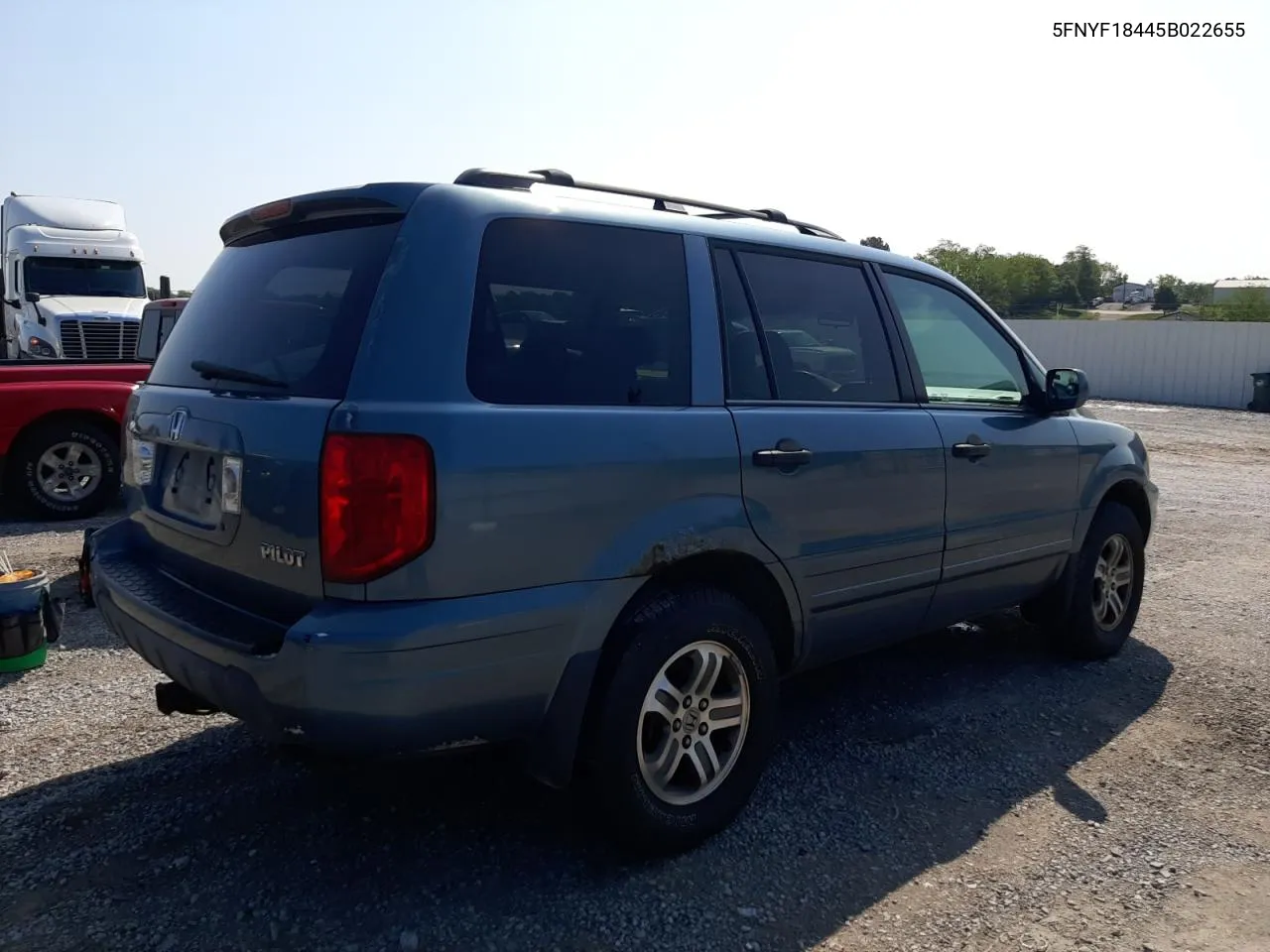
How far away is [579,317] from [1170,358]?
28122 mm

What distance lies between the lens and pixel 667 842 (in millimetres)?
3012

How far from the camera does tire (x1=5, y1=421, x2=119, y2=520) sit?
770 centimetres

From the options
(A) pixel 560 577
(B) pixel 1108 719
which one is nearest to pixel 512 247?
(A) pixel 560 577

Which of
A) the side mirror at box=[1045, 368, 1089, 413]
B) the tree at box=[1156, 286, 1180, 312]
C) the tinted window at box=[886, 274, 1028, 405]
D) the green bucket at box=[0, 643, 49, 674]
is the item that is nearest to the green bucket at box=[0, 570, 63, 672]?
the green bucket at box=[0, 643, 49, 674]

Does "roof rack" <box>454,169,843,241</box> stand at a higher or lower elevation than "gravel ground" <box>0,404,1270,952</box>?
higher

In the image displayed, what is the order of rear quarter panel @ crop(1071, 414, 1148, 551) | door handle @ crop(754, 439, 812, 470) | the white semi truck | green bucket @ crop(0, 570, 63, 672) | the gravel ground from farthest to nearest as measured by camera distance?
the white semi truck, rear quarter panel @ crop(1071, 414, 1148, 551), green bucket @ crop(0, 570, 63, 672), door handle @ crop(754, 439, 812, 470), the gravel ground

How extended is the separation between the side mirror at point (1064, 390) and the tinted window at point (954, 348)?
0.12m

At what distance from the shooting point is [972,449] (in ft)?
13.1

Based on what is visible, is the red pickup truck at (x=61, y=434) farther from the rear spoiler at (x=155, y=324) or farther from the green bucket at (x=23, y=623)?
the green bucket at (x=23, y=623)

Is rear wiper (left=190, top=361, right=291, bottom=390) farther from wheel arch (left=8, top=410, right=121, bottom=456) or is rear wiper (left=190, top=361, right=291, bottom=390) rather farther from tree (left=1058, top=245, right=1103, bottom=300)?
tree (left=1058, top=245, right=1103, bottom=300)

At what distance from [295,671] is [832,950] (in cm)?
158

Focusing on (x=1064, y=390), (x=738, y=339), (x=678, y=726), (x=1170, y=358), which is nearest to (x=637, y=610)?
(x=678, y=726)

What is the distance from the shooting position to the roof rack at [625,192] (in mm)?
2961

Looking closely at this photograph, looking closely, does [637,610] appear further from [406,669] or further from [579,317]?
[579,317]
